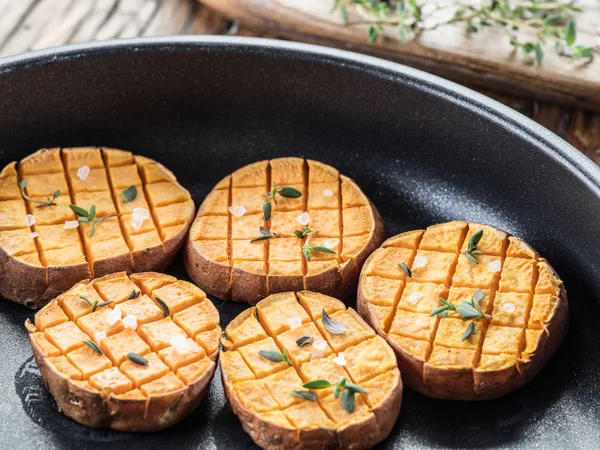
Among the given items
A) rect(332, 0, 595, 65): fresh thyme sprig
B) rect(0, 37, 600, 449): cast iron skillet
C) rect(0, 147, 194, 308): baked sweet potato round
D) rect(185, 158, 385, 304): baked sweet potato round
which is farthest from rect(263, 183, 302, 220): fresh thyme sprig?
rect(332, 0, 595, 65): fresh thyme sprig

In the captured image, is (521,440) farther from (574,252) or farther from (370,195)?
(370,195)

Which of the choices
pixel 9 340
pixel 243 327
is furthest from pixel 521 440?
pixel 9 340

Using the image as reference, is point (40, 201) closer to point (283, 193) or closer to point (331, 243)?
point (283, 193)

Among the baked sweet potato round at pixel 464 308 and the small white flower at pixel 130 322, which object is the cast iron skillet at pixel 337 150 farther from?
the small white flower at pixel 130 322

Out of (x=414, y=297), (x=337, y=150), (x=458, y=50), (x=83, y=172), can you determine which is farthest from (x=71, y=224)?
(x=458, y=50)

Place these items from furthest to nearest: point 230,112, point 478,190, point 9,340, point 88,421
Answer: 1. point 230,112
2. point 478,190
3. point 9,340
4. point 88,421

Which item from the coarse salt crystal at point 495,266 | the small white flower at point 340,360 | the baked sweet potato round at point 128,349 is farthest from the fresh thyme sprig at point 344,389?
the coarse salt crystal at point 495,266
